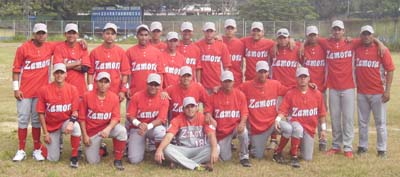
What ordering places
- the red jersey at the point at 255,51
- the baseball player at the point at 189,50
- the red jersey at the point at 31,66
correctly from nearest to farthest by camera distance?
the red jersey at the point at 31,66 → the baseball player at the point at 189,50 → the red jersey at the point at 255,51

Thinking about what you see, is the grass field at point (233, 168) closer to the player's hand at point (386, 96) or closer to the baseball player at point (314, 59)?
the baseball player at point (314, 59)

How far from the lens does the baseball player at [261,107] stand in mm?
8070

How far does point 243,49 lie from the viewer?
902 cm

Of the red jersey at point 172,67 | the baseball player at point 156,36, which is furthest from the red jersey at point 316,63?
the baseball player at point 156,36

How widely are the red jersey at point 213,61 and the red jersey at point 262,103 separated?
2.34 feet

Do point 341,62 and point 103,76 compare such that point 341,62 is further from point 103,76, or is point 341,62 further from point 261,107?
point 103,76

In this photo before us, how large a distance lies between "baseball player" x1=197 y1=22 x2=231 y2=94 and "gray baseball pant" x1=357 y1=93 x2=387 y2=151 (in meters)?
2.24

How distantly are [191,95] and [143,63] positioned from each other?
919 millimetres

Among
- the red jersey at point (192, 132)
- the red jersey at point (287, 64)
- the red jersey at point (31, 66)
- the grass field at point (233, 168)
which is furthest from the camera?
the red jersey at point (287, 64)

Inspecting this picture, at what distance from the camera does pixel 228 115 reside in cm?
788

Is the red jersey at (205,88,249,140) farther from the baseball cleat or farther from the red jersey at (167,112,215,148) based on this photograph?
the baseball cleat

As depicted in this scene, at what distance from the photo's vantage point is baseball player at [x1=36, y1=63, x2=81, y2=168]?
24.4 feet

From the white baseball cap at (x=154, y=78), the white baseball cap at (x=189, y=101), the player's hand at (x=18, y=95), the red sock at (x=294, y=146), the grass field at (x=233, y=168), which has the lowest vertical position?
the grass field at (x=233, y=168)

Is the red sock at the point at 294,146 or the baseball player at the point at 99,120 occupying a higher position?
the baseball player at the point at 99,120
